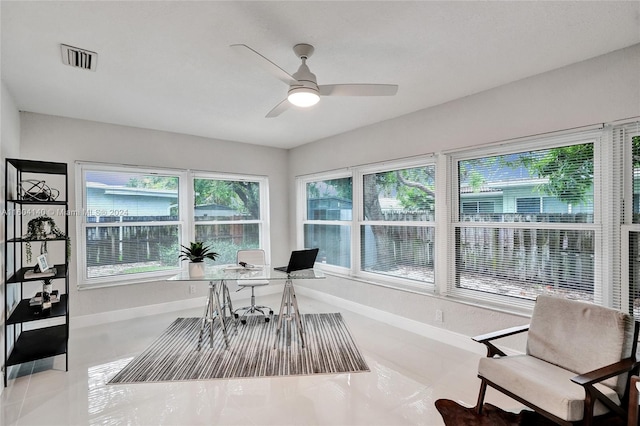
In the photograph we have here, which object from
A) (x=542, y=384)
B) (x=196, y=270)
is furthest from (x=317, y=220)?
(x=542, y=384)

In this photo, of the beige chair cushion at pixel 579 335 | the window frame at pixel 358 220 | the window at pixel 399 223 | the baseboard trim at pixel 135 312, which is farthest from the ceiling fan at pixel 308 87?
the baseboard trim at pixel 135 312

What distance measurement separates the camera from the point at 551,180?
2.91 meters

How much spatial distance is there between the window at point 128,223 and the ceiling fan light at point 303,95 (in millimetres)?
3236

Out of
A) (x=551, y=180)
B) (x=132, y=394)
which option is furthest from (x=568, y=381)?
(x=132, y=394)

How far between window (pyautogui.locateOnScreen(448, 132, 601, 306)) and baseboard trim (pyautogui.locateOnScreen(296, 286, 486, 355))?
473 mm

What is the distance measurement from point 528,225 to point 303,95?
2393mm

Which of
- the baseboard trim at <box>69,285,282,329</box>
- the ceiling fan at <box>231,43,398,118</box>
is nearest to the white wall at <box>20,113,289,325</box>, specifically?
the baseboard trim at <box>69,285,282,329</box>

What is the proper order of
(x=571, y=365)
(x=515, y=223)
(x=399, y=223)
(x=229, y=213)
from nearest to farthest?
(x=571, y=365)
(x=515, y=223)
(x=399, y=223)
(x=229, y=213)

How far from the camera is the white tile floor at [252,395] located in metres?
2.25

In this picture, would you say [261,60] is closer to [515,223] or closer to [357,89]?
[357,89]

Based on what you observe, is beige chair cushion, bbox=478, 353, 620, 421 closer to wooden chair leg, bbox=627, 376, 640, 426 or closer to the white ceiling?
wooden chair leg, bbox=627, 376, 640, 426

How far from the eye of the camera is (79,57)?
2496 millimetres

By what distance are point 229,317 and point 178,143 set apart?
2683mm

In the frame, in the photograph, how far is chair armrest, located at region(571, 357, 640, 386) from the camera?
1714mm
